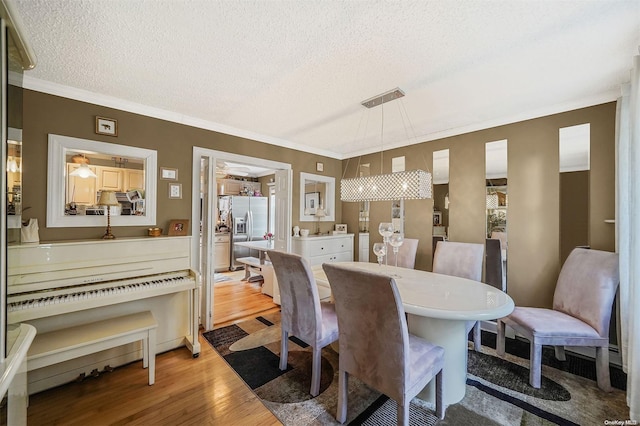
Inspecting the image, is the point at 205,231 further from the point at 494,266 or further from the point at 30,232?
the point at 494,266

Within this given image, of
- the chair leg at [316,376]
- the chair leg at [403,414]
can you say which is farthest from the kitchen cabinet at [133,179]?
the chair leg at [403,414]

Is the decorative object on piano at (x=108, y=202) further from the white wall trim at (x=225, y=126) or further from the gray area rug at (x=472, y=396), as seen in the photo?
the gray area rug at (x=472, y=396)

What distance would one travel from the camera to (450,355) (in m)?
1.87

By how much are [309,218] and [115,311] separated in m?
2.77

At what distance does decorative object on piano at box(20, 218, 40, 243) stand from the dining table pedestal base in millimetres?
3049

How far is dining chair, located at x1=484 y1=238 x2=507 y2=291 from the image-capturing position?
3002mm

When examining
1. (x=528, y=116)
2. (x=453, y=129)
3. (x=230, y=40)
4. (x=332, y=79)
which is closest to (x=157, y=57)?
(x=230, y=40)

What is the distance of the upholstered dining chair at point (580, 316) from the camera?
1.99 meters

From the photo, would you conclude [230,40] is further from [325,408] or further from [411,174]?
[325,408]

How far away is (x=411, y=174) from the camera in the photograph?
7.93 feet

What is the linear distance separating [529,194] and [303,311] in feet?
8.89

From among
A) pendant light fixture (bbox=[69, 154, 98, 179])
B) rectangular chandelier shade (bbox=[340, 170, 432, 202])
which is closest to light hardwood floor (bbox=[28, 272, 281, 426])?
pendant light fixture (bbox=[69, 154, 98, 179])

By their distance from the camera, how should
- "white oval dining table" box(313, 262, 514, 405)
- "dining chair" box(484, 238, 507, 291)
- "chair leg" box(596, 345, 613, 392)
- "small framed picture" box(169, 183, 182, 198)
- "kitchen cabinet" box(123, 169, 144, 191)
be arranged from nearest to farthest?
"white oval dining table" box(313, 262, 514, 405) → "chair leg" box(596, 345, 613, 392) → "kitchen cabinet" box(123, 169, 144, 191) → "small framed picture" box(169, 183, 182, 198) → "dining chair" box(484, 238, 507, 291)

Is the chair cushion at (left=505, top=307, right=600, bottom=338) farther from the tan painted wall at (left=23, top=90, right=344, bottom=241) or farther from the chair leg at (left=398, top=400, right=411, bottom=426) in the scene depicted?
the tan painted wall at (left=23, top=90, right=344, bottom=241)
